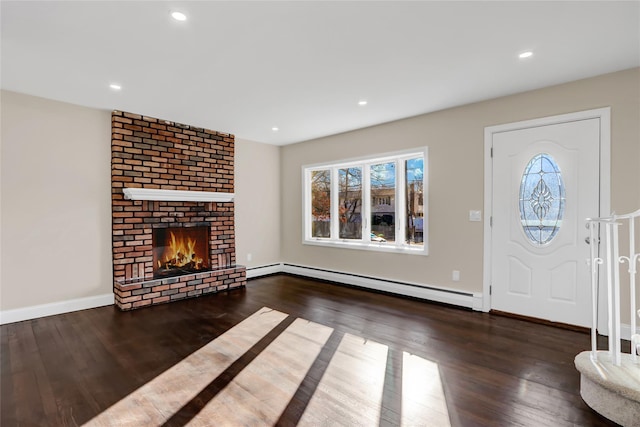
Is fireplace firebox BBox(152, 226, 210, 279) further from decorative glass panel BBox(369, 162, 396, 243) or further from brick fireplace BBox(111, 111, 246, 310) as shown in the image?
decorative glass panel BBox(369, 162, 396, 243)

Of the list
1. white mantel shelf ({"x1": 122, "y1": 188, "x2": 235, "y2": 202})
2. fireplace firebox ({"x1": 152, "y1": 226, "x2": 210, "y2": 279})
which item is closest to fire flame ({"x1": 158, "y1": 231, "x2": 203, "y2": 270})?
fireplace firebox ({"x1": 152, "y1": 226, "x2": 210, "y2": 279})

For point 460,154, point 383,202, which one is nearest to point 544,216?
point 460,154

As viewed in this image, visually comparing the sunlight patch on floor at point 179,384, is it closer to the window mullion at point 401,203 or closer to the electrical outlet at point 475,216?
the window mullion at point 401,203

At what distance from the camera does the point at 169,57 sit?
2.69 meters

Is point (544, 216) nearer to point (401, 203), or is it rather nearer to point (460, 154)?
point (460, 154)

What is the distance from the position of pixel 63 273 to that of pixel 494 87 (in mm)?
5339

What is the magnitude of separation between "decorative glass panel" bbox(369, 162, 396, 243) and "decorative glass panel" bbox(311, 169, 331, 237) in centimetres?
92

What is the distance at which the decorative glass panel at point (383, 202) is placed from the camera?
15.8ft

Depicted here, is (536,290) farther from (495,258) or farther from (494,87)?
(494,87)

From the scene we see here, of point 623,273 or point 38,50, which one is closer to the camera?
point 38,50

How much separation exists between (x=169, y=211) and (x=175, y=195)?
1.16ft

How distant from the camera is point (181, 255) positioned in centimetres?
485

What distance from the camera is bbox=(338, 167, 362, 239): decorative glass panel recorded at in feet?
17.3

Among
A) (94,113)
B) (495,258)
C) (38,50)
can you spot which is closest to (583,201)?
(495,258)
